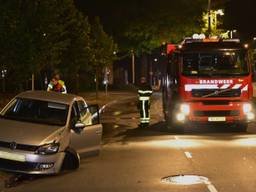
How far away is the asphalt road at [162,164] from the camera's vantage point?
34.9ft

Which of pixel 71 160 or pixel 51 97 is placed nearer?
pixel 71 160

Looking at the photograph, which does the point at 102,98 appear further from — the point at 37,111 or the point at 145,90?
the point at 37,111

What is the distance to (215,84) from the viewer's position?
19844 millimetres

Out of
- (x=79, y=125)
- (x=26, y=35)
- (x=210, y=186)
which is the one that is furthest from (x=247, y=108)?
(x=26, y=35)

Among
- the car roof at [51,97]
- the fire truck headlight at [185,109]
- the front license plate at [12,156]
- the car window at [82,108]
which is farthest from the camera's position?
the fire truck headlight at [185,109]

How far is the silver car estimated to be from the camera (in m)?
11.3

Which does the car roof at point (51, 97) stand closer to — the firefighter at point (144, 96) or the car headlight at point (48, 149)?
the car headlight at point (48, 149)

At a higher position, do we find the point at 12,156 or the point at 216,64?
the point at 216,64

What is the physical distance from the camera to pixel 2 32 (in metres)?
25.7

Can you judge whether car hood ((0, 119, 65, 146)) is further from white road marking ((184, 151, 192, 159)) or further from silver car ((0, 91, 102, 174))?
white road marking ((184, 151, 192, 159))

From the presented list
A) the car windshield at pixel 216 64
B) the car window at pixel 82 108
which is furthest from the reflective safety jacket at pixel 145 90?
the car window at pixel 82 108

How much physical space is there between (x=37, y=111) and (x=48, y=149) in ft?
5.45

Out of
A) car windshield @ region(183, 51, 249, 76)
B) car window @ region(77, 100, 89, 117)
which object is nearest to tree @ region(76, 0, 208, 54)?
car windshield @ region(183, 51, 249, 76)

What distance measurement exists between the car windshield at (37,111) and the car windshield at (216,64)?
781 centimetres
